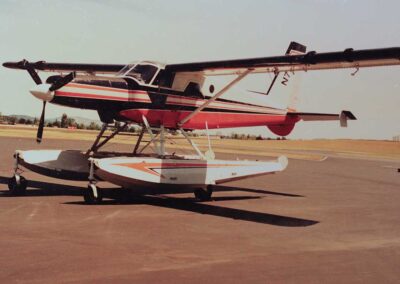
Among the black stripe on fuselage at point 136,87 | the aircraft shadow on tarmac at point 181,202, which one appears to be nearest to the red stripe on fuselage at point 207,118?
the black stripe on fuselage at point 136,87

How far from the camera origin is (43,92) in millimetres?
10227

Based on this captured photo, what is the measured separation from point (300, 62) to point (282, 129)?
5.88 m

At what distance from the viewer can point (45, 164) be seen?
11.9 m

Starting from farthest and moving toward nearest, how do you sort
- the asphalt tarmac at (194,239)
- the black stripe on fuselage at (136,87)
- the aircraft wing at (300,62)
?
the black stripe on fuselage at (136,87) → the aircraft wing at (300,62) → the asphalt tarmac at (194,239)

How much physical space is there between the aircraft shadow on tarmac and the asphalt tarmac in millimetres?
23

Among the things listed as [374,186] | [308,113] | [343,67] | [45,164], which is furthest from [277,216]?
[374,186]

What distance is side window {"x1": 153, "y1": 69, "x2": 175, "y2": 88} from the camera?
12547 mm

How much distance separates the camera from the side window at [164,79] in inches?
494

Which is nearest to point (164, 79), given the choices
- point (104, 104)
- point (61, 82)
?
point (104, 104)

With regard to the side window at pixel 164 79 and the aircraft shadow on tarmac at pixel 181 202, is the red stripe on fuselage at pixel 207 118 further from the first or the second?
the aircraft shadow on tarmac at pixel 181 202

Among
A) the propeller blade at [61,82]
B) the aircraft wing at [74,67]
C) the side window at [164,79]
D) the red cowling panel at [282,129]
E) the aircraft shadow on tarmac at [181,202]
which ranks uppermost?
the aircraft wing at [74,67]

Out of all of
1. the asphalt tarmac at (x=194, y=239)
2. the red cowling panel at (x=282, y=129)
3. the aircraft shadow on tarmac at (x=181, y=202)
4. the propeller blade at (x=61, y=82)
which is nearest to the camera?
the asphalt tarmac at (x=194, y=239)

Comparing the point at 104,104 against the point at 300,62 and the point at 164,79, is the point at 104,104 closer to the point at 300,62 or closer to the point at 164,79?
the point at 164,79

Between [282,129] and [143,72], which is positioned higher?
[143,72]
